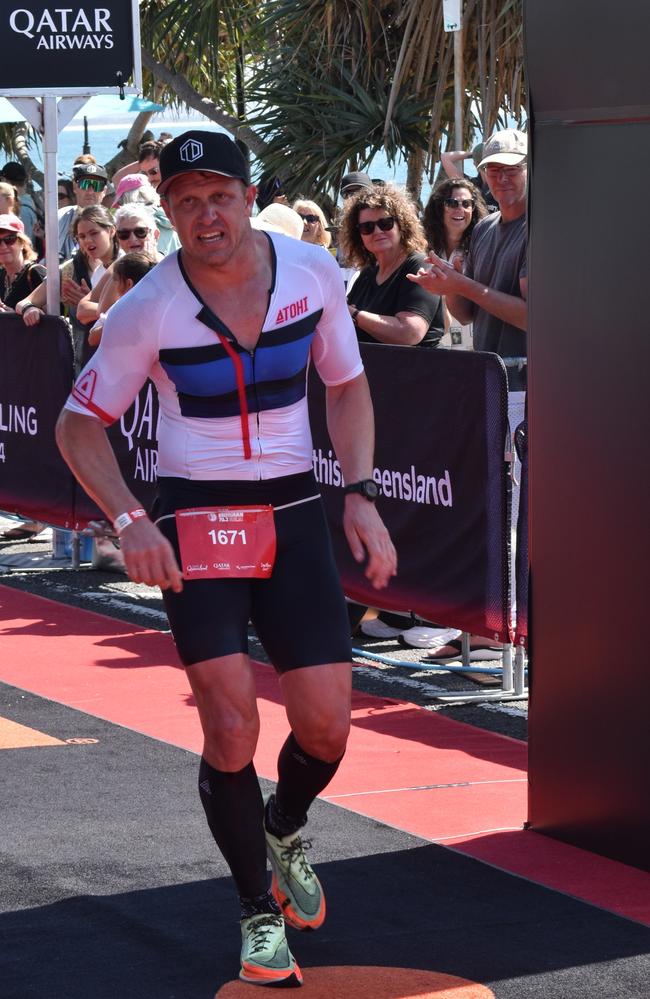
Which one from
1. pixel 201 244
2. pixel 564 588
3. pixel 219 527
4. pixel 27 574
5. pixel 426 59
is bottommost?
pixel 27 574

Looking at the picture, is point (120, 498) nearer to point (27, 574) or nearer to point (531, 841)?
point (531, 841)

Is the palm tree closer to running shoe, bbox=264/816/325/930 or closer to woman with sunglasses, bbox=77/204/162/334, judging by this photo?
woman with sunglasses, bbox=77/204/162/334

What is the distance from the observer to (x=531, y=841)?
5137 millimetres

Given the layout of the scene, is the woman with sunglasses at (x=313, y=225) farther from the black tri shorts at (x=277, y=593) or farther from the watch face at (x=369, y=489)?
the black tri shorts at (x=277, y=593)

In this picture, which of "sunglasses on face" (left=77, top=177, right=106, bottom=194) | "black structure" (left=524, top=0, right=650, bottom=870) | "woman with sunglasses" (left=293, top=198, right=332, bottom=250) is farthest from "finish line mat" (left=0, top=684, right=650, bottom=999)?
"sunglasses on face" (left=77, top=177, right=106, bottom=194)

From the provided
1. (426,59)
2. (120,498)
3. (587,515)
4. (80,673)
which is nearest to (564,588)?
(587,515)

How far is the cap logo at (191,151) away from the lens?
4004mm

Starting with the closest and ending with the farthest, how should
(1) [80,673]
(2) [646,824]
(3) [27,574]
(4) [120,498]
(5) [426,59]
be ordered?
(4) [120,498] → (2) [646,824] → (1) [80,673] → (3) [27,574] → (5) [426,59]

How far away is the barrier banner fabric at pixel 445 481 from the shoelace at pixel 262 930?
2858 mm

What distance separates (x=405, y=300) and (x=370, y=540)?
3904mm

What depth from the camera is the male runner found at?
400 centimetres

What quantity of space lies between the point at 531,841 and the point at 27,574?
570cm

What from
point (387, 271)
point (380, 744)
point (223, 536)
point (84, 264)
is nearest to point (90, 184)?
point (84, 264)

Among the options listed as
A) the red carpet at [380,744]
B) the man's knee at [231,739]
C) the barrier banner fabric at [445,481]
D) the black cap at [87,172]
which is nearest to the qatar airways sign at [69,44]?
the red carpet at [380,744]
